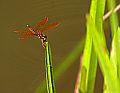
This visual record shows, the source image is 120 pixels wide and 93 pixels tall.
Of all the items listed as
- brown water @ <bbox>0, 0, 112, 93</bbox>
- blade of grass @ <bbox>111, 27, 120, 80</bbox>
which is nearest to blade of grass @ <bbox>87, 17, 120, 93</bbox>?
blade of grass @ <bbox>111, 27, 120, 80</bbox>

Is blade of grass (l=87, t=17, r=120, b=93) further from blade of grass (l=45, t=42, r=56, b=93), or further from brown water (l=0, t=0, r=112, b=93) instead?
brown water (l=0, t=0, r=112, b=93)

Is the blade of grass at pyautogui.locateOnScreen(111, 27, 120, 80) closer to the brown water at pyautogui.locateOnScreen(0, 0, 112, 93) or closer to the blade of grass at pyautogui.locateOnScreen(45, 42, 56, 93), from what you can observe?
the blade of grass at pyautogui.locateOnScreen(45, 42, 56, 93)

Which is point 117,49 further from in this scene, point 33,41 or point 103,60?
point 33,41

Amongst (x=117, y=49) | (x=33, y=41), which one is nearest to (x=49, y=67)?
(x=117, y=49)

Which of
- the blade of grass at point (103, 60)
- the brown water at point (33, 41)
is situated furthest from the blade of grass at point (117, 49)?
the brown water at point (33, 41)

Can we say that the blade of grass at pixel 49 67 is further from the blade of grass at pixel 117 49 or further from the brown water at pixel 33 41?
the brown water at pixel 33 41

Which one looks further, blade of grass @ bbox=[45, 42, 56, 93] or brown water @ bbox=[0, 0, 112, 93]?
brown water @ bbox=[0, 0, 112, 93]

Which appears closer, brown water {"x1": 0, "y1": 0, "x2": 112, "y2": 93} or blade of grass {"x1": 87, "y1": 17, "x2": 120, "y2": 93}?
blade of grass {"x1": 87, "y1": 17, "x2": 120, "y2": 93}

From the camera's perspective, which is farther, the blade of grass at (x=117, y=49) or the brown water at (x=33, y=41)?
the brown water at (x=33, y=41)

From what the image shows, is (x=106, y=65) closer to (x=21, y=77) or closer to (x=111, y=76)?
(x=111, y=76)

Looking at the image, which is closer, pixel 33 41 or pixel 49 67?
pixel 49 67

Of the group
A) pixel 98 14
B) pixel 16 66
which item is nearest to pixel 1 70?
pixel 16 66
